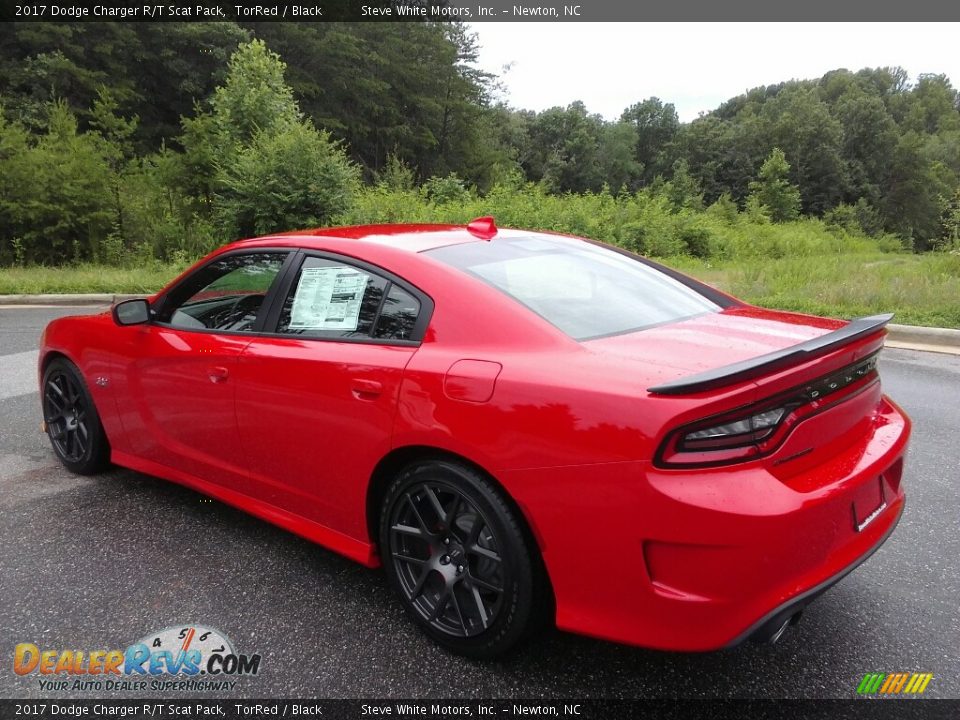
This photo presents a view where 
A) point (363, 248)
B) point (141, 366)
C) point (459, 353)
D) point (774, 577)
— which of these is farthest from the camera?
point (141, 366)

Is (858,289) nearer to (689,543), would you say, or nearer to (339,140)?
(689,543)

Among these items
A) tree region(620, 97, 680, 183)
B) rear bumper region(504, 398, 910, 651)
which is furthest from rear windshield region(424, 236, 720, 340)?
tree region(620, 97, 680, 183)

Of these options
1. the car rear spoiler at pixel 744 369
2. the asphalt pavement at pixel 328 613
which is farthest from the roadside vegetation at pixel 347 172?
the car rear spoiler at pixel 744 369

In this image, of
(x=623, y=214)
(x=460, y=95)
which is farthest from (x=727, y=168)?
(x=623, y=214)

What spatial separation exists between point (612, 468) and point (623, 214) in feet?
64.9

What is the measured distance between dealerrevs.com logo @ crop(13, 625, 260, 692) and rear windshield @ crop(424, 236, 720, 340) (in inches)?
63.5

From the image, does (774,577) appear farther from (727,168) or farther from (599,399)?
(727,168)

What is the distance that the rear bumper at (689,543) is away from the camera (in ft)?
5.83

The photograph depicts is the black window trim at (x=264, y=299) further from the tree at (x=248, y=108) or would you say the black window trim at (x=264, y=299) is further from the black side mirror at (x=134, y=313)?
the tree at (x=248, y=108)

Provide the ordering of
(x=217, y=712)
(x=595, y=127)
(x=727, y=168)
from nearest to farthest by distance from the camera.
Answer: (x=217, y=712)
(x=727, y=168)
(x=595, y=127)

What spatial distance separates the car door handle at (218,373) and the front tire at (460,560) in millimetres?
1029

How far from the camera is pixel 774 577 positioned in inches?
71.5

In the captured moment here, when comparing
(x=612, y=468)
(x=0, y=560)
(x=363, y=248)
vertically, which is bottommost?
(x=0, y=560)

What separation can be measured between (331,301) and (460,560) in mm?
1180
